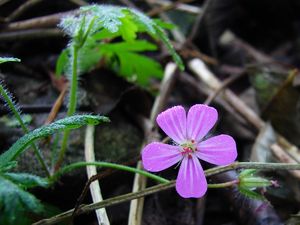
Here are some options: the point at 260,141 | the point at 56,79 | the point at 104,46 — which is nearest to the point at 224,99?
the point at 260,141

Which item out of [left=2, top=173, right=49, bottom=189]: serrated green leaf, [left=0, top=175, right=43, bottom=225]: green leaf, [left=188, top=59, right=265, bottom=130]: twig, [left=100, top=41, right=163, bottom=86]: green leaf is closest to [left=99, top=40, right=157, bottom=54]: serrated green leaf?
→ [left=100, top=41, right=163, bottom=86]: green leaf

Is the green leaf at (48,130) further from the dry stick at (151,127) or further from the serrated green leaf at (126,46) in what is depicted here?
the serrated green leaf at (126,46)

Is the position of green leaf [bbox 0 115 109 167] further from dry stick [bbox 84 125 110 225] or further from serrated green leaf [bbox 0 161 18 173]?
dry stick [bbox 84 125 110 225]

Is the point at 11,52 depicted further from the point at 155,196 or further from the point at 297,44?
the point at 297,44

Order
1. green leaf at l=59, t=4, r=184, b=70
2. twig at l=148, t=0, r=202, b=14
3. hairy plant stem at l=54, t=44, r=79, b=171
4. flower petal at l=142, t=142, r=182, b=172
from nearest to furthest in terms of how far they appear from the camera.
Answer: flower petal at l=142, t=142, r=182, b=172 < green leaf at l=59, t=4, r=184, b=70 < hairy plant stem at l=54, t=44, r=79, b=171 < twig at l=148, t=0, r=202, b=14

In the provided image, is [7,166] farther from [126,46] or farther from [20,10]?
[20,10]

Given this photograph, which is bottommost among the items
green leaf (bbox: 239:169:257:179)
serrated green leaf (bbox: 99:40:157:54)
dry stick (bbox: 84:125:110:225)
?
dry stick (bbox: 84:125:110:225)

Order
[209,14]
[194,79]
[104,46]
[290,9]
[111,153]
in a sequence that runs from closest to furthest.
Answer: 1. [111,153]
2. [104,46]
3. [194,79]
4. [209,14]
5. [290,9]
